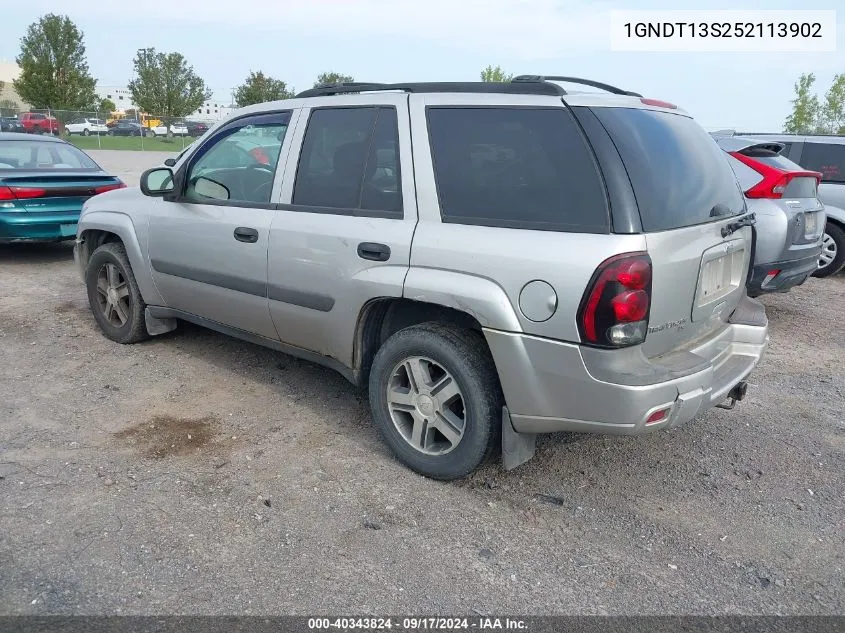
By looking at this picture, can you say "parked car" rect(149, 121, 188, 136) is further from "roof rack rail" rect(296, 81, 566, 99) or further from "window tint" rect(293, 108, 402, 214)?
"window tint" rect(293, 108, 402, 214)

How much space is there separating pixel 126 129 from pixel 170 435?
41461mm

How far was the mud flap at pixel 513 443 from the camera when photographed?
321cm

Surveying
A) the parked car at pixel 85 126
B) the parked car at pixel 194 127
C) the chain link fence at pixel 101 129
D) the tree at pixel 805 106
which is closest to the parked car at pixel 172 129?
the chain link fence at pixel 101 129

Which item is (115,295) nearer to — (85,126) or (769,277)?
(769,277)

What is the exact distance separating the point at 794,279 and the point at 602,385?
417 centimetres

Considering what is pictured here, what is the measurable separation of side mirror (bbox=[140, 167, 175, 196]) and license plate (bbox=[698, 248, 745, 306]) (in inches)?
130

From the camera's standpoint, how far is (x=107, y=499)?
3262 millimetres

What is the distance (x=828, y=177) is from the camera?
902 centimetres

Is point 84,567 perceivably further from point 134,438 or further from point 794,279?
point 794,279

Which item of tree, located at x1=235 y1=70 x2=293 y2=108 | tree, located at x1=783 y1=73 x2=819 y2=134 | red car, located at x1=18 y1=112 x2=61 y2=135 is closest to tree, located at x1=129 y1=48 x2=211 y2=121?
tree, located at x1=235 y1=70 x2=293 y2=108

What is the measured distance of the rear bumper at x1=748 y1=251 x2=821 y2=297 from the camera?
596 cm

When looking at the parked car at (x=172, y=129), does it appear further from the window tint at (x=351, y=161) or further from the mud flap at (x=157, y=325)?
the window tint at (x=351, y=161)

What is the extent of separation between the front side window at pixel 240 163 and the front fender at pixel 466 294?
1.30 m

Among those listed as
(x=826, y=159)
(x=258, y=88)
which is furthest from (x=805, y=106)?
(x=258, y=88)
